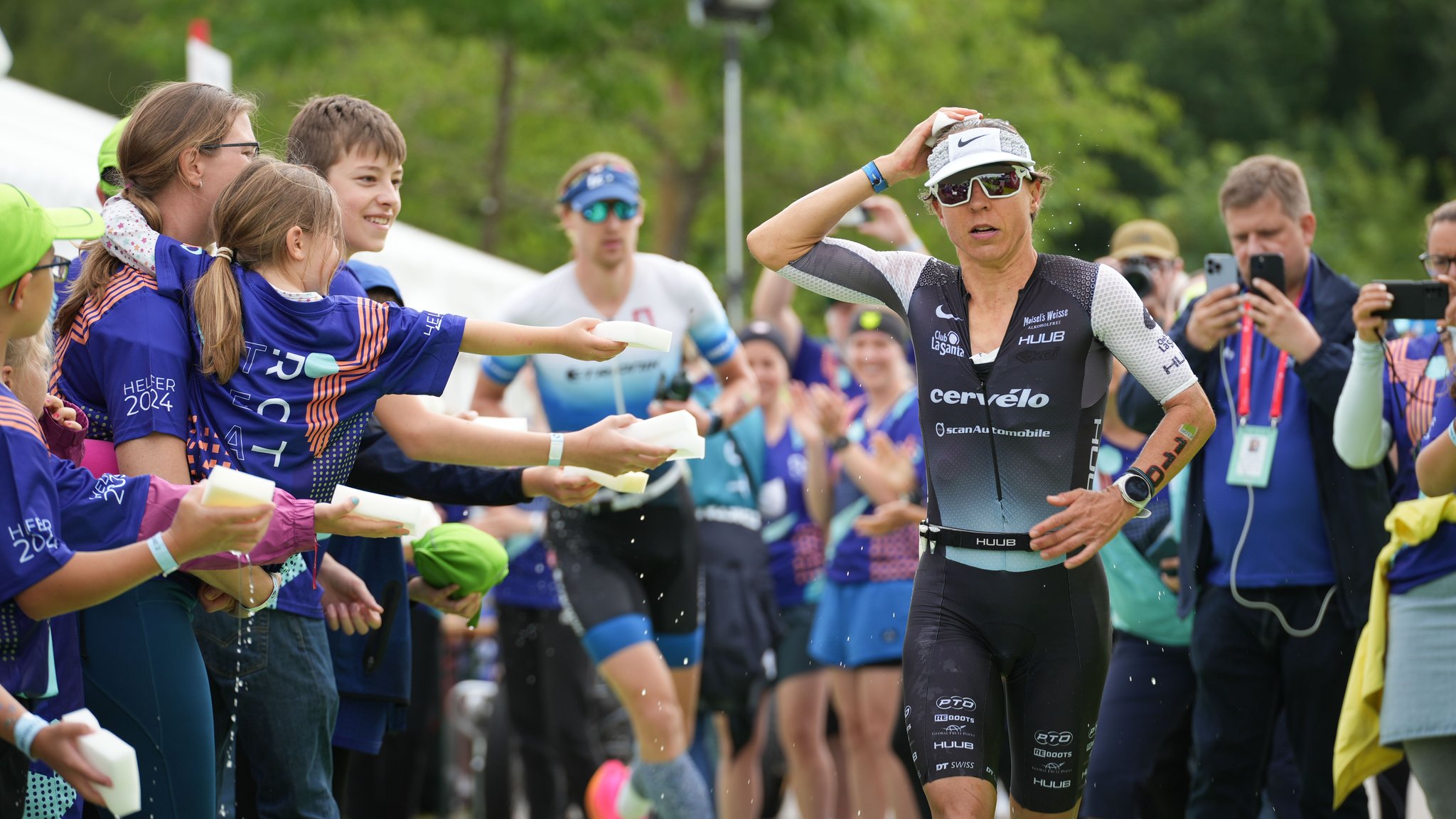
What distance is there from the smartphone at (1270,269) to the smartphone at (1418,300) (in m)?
0.47

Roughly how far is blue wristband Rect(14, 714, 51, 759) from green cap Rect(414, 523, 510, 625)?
1.72m

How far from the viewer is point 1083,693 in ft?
13.8

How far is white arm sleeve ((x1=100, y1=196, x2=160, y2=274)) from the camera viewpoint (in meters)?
3.84

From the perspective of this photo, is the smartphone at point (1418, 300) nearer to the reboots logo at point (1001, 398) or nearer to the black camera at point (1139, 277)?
the black camera at point (1139, 277)

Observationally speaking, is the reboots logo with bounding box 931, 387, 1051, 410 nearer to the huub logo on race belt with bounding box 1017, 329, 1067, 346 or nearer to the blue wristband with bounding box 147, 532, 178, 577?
the huub logo on race belt with bounding box 1017, 329, 1067, 346

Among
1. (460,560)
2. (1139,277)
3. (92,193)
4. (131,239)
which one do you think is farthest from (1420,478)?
(92,193)

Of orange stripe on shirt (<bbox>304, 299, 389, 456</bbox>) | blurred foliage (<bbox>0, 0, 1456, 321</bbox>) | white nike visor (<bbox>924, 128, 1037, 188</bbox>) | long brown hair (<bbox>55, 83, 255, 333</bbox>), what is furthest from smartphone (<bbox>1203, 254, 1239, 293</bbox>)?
blurred foliage (<bbox>0, 0, 1456, 321</bbox>)

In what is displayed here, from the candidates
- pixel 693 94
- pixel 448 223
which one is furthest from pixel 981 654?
pixel 448 223

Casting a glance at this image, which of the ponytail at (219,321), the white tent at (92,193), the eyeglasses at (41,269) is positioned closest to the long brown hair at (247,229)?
the ponytail at (219,321)

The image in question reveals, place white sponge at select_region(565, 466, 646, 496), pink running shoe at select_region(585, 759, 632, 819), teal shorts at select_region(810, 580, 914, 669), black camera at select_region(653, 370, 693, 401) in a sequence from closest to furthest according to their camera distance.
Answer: white sponge at select_region(565, 466, 646, 496)
black camera at select_region(653, 370, 693, 401)
pink running shoe at select_region(585, 759, 632, 819)
teal shorts at select_region(810, 580, 914, 669)

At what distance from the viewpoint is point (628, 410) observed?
672cm

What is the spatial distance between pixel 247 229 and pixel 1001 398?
2.03m

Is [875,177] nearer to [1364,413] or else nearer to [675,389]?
[1364,413]

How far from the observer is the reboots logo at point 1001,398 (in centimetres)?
419
